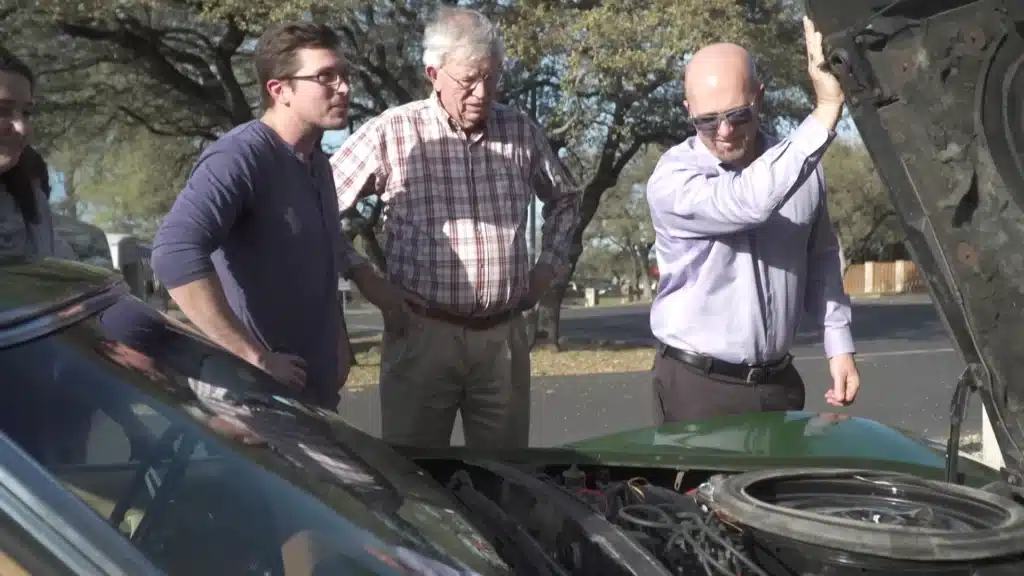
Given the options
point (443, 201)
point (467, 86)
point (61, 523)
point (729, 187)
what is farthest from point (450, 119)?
point (61, 523)

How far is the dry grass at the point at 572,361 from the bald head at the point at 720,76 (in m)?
8.49

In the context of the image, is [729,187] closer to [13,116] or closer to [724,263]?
[724,263]

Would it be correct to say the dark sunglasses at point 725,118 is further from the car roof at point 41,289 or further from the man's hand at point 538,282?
the car roof at point 41,289

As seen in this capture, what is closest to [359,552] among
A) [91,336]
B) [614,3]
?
[91,336]

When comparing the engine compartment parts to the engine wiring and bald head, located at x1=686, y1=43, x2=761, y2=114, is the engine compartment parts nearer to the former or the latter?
the engine wiring

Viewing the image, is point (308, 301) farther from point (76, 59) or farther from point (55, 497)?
point (76, 59)

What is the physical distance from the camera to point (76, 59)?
48.9ft

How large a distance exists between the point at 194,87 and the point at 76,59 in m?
1.63

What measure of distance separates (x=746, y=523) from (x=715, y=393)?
1363mm

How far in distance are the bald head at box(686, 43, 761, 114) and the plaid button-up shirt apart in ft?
2.85

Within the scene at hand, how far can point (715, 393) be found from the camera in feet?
10.5

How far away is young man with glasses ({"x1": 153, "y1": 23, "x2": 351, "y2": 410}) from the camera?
2805 mm

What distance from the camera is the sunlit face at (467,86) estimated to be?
3428 mm

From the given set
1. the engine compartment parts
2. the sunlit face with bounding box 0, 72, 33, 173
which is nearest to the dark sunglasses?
the engine compartment parts
